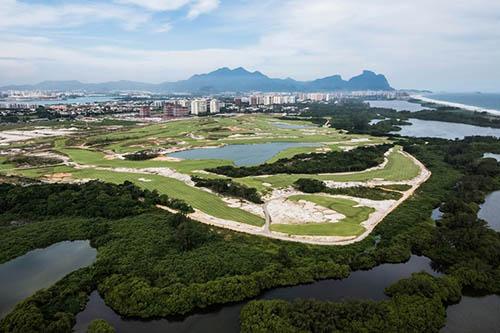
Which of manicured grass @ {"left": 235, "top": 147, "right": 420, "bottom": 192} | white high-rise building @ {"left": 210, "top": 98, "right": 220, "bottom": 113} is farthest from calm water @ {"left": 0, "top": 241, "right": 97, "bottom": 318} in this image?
white high-rise building @ {"left": 210, "top": 98, "right": 220, "bottom": 113}

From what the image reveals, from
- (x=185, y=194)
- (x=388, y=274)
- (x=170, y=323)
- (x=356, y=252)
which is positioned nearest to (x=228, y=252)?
(x=170, y=323)

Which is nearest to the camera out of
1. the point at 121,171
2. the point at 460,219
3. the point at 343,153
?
the point at 460,219

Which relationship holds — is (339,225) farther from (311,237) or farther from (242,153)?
(242,153)

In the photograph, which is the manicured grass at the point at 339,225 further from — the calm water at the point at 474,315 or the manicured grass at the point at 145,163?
the manicured grass at the point at 145,163

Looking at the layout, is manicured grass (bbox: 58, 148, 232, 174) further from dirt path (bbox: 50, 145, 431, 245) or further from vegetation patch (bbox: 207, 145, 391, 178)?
dirt path (bbox: 50, 145, 431, 245)

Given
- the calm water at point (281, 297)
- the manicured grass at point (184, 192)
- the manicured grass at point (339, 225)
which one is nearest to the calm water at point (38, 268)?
the calm water at point (281, 297)

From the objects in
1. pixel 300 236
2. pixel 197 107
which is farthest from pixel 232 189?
pixel 197 107

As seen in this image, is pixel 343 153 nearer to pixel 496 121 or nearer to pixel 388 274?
pixel 388 274
